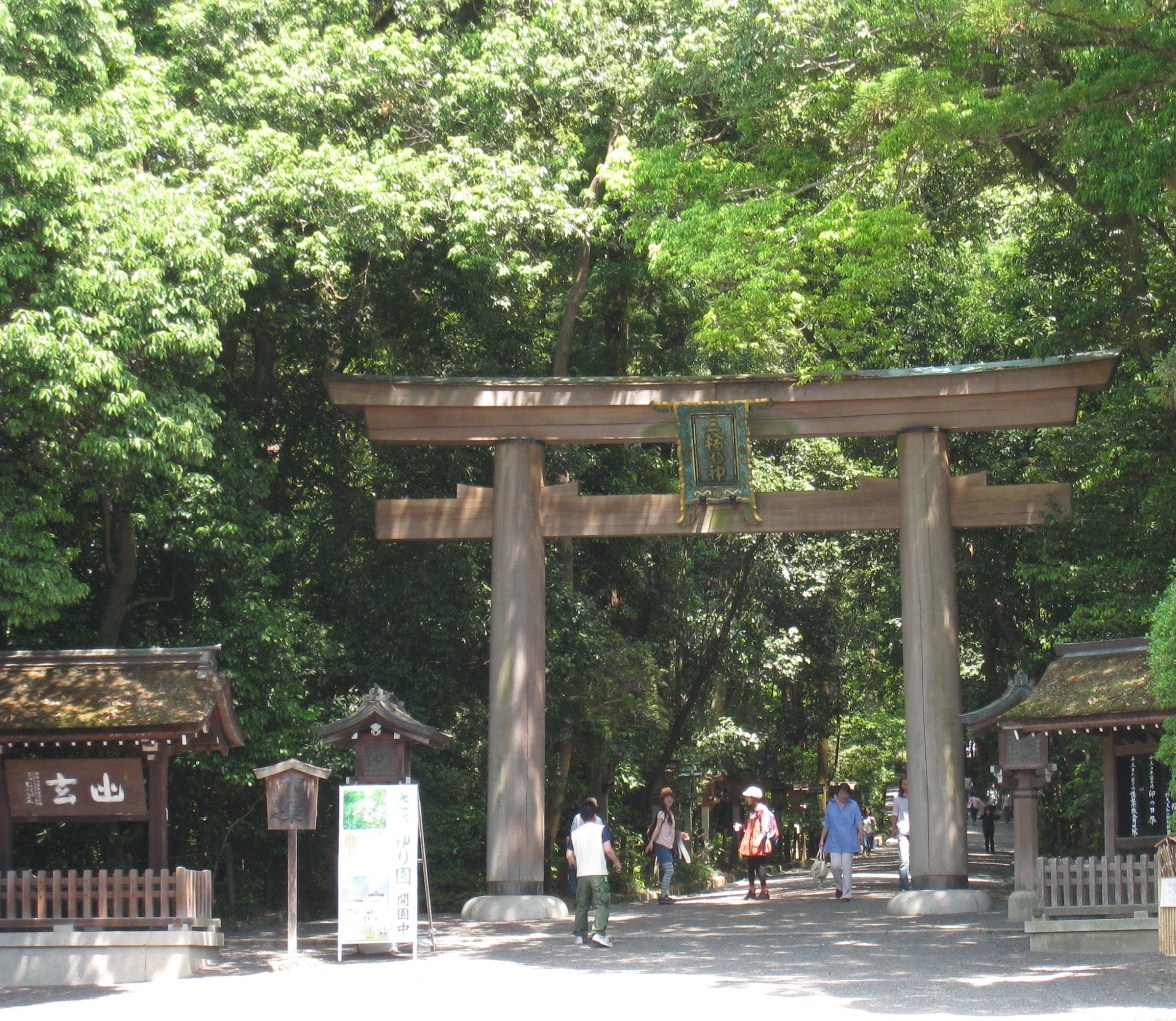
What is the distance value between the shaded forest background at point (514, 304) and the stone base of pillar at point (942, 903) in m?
3.73

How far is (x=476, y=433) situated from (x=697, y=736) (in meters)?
10.1

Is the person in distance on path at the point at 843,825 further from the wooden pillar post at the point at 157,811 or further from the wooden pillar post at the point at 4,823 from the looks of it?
the wooden pillar post at the point at 4,823

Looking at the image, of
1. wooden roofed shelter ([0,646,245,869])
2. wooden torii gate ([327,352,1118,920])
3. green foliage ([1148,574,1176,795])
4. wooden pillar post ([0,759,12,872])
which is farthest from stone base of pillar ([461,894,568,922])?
green foliage ([1148,574,1176,795])

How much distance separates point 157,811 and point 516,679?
4.20 metres

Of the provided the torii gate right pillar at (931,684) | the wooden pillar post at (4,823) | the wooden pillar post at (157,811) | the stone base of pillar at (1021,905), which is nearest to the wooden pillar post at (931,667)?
the torii gate right pillar at (931,684)

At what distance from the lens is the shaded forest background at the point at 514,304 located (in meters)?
12.3

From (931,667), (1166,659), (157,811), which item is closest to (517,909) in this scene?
(157,811)

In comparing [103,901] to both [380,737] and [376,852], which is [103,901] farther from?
[380,737]

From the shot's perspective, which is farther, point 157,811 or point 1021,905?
point 1021,905

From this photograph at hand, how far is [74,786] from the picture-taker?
12.9 m

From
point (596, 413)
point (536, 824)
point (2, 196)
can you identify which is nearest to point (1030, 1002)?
point (536, 824)

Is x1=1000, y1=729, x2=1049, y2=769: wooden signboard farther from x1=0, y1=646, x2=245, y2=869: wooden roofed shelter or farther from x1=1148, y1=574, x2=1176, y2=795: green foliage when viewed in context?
x1=0, y1=646, x2=245, y2=869: wooden roofed shelter

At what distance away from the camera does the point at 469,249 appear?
16828 mm

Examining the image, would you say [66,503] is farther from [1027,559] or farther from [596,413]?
[1027,559]
